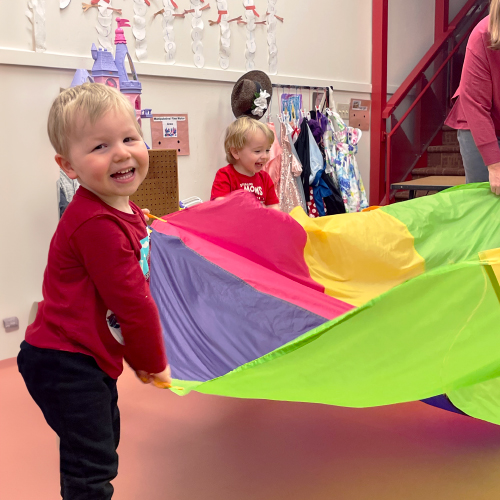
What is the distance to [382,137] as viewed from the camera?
4.75 metres

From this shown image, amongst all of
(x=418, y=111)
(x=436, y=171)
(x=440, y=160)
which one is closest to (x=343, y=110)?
(x=418, y=111)

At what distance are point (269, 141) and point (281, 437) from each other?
1.67 metres

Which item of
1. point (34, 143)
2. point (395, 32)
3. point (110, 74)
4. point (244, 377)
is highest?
point (395, 32)

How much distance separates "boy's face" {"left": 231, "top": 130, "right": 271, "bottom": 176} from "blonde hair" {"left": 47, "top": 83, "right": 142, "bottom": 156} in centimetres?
195

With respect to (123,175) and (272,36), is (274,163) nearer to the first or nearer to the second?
(272,36)

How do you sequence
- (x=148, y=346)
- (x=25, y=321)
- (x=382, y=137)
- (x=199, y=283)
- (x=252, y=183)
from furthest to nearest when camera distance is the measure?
(x=382, y=137), (x=252, y=183), (x=25, y=321), (x=199, y=283), (x=148, y=346)

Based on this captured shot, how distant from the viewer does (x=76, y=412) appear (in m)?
1.02

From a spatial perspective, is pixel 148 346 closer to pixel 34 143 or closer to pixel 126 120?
pixel 126 120

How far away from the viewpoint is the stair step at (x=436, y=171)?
4.80 m

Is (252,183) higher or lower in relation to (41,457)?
higher

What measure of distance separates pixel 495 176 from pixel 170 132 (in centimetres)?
175

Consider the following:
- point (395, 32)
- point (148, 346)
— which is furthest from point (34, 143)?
point (395, 32)

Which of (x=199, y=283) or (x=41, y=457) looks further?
(x=199, y=283)

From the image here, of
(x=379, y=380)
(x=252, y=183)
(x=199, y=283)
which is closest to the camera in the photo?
(x=379, y=380)
